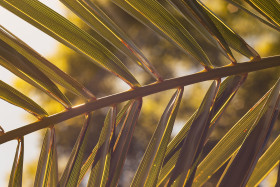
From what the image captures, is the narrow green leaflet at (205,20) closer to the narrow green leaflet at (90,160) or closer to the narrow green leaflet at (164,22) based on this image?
the narrow green leaflet at (164,22)

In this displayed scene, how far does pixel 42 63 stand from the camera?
539mm

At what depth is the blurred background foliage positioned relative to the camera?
147 inches

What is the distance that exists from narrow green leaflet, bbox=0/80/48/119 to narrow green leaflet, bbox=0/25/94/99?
6 cm

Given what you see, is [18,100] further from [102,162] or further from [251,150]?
[251,150]

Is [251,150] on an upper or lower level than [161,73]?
lower

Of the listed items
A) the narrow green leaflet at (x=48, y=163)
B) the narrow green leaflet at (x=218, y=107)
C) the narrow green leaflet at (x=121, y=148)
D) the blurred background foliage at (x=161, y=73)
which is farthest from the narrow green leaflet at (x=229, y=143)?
the blurred background foliage at (x=161, y=73)

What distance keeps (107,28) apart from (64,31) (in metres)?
0.07

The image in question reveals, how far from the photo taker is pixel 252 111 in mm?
583

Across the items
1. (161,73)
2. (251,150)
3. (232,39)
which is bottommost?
(251,150)

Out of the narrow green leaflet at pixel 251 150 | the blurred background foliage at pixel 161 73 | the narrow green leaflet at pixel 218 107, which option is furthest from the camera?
the blurred background foliage at pixel 161 73

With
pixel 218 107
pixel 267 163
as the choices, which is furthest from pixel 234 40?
pixel 267 163

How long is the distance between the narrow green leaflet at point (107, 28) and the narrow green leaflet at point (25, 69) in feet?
0.38

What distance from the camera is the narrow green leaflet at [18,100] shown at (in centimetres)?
54

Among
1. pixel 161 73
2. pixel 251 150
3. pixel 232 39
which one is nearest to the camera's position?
pixel 251 150
